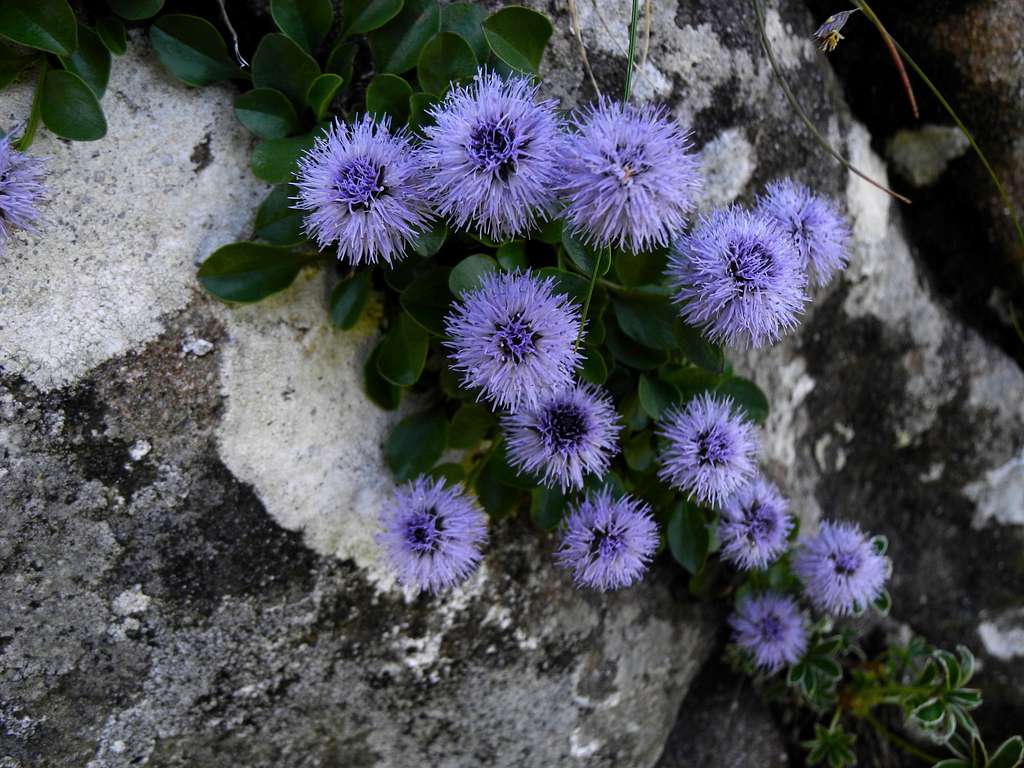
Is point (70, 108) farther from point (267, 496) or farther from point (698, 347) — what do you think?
point (698, 347)

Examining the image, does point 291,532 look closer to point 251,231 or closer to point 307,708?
point 307,708

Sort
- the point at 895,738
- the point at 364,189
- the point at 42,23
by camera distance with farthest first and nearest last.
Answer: the point at 895,738
the point at 42,23
the point at 364,189

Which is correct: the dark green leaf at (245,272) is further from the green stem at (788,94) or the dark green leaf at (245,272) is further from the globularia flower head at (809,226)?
the green stem at (788,94)

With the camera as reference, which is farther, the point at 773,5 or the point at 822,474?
the point at 822,474

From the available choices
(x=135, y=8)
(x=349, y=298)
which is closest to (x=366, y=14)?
(x=135, y=8)

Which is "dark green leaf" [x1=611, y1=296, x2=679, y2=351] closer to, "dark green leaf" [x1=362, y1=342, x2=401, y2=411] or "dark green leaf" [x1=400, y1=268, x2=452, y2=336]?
"dark green leaf" [x1=400, y1=268, x2=452, y2=336]

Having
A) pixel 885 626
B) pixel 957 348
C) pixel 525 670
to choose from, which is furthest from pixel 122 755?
pixel 957 348
